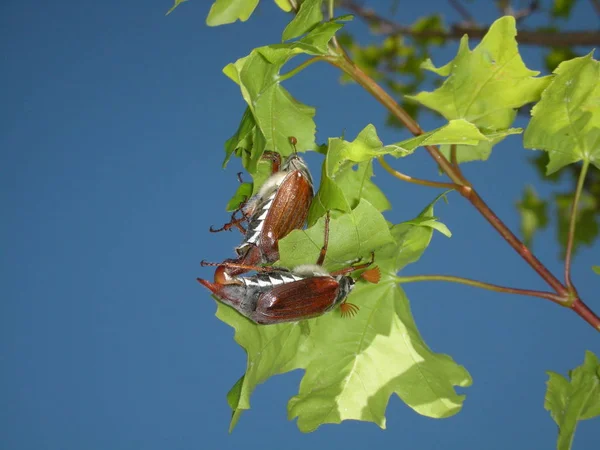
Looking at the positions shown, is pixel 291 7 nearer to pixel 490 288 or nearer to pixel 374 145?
pixel 374 145

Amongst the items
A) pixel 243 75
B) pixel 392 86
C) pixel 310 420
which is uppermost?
pixel 392 86

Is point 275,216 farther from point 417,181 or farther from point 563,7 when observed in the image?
point 563,7

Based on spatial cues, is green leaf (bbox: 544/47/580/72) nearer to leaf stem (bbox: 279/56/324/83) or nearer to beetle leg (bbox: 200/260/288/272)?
leaf stem (bbox: 279/56/324/83)

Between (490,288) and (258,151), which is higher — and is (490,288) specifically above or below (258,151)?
below

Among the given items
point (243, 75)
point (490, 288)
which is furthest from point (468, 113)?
point (243, 75)

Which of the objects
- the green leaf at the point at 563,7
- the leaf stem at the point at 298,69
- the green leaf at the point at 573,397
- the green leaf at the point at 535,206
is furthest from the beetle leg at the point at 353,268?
the green leaf at the point at 563,7

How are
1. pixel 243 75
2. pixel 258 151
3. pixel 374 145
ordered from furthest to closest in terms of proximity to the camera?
pixel 258 151 → pixel 243 75 → pixel 374 145

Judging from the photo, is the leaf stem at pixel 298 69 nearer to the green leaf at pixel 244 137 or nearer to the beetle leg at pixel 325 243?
the green leaf at pixel 244 137
